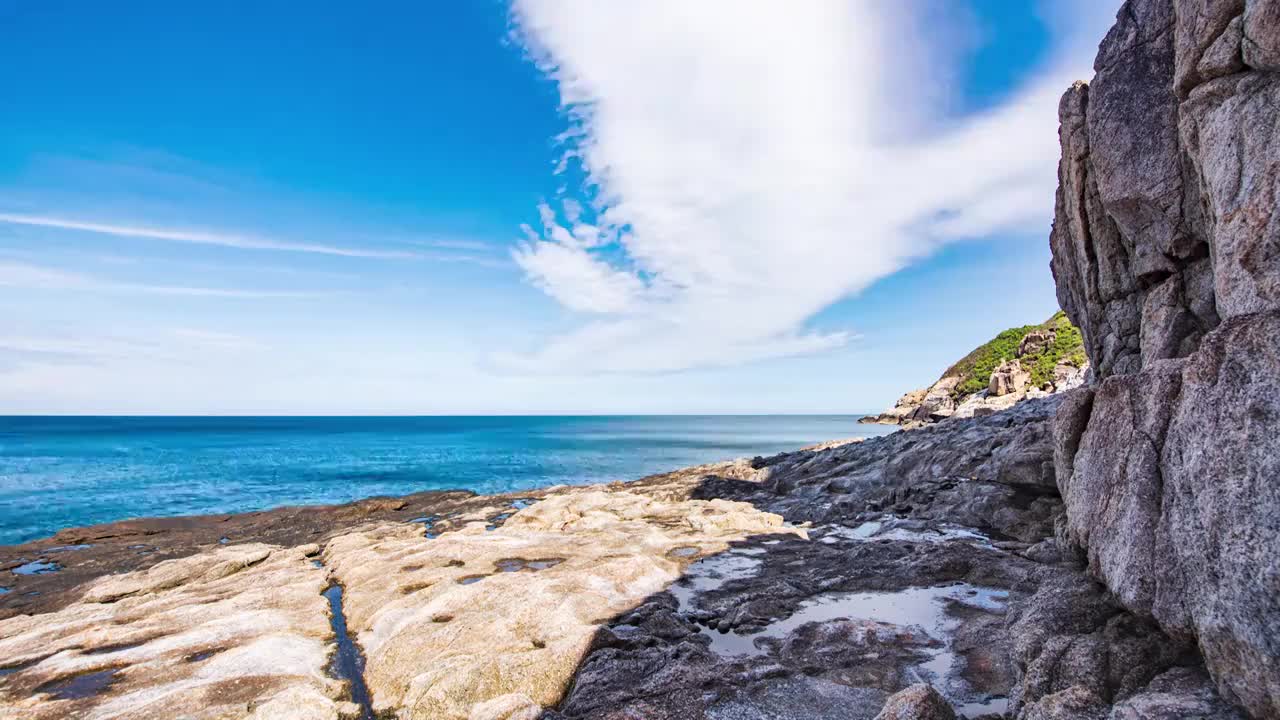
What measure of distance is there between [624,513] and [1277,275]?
1333 inches

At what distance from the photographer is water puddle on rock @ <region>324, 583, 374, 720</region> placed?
16141mm

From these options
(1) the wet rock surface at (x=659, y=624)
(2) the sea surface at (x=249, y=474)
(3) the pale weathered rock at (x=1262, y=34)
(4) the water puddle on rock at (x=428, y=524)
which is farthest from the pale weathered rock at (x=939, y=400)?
(3) the pale weathered rock at (x=1262, y=34)

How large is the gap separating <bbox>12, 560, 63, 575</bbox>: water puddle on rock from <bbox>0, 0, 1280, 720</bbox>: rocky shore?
2.22m

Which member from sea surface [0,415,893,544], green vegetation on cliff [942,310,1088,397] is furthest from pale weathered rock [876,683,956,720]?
green vegetation on cliff [942,310,1088,397]

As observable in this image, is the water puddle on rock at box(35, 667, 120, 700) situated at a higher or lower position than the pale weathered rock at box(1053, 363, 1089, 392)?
lower

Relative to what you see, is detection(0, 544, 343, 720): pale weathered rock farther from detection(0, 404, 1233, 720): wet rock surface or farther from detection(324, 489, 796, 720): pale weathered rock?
detection(324, 489, 796, 720): pale weathered rock

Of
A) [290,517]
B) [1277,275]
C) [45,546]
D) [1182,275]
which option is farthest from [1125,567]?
[45,546]

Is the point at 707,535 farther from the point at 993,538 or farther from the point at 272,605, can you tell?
the point at 272,605

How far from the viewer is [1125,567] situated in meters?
11.5

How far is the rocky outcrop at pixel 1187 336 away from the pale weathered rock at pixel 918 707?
4001 millimetres

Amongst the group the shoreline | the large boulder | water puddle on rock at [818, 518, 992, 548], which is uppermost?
the large boulder

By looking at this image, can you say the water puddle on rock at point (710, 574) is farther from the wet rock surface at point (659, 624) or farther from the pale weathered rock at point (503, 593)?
the pale weathered rock at point (503, 593)

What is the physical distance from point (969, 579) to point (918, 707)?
11762mm

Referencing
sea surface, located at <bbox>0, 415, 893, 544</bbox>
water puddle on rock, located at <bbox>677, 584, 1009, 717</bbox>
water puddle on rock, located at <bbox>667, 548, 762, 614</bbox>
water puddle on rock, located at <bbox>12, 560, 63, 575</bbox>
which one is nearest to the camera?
water puddle on rock, located at <bbox>677, 584, 1009, 717</bbox>
